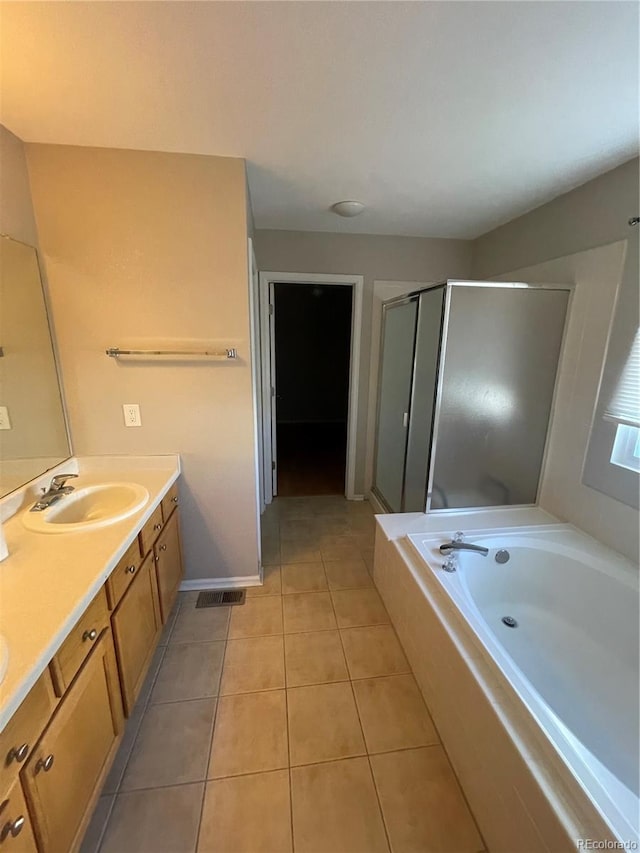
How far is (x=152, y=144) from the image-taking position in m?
1.57

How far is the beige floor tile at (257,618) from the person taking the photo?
6.24ft

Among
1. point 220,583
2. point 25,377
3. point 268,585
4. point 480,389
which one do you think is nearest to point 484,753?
point 268,585

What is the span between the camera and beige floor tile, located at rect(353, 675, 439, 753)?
1396mm

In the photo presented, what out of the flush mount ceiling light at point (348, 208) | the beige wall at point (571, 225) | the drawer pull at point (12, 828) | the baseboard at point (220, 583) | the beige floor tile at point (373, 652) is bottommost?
the beige floor tile at point (373, 652)

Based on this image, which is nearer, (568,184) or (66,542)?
(66,542)

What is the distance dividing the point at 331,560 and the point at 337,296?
Answer: 14.6 ft

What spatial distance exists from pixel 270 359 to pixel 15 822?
2.68 meters

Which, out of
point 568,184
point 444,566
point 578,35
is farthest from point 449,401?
point 578,35

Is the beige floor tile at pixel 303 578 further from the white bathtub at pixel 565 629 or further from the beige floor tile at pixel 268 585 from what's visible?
the white bathtub at pixel 565 629

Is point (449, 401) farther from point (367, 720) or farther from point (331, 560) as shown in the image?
point (367, 720)

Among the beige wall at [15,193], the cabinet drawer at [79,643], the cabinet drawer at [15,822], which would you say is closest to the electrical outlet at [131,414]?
the beige wall at [15,193]

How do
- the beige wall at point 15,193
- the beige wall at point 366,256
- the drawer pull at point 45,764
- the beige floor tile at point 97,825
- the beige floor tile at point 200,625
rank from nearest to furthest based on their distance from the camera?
the drawer pull at point 45,764, the beige floor tile at point 97,825, the beige wall at point 15,193, the beige floor tile at point 200,625, the beige wall at point 366,256

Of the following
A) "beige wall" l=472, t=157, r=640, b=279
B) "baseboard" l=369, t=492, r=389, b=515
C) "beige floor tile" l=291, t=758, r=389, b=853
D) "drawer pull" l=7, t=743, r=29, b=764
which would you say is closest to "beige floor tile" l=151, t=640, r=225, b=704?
"beige floor tile" l=291, t=758, r=389, b=853

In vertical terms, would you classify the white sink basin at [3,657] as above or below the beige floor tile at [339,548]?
above
